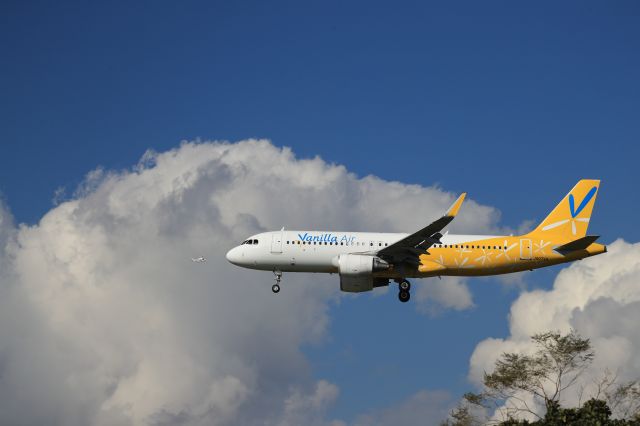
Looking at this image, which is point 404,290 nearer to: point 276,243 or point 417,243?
point 417,243

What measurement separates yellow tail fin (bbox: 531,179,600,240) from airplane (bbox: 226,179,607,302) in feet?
4.98

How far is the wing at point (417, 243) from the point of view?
194ft

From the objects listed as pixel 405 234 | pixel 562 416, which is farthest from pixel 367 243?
pixel 562 416

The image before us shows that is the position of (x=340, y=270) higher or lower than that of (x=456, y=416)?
higher

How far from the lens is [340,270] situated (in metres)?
63.0

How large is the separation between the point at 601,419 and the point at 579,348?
12.6 metres

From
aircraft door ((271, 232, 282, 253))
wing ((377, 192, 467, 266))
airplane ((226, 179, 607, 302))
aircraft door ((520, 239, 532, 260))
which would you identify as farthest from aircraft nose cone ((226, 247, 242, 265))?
aircraft door ((520, 239, 532, 260))

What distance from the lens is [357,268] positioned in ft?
206

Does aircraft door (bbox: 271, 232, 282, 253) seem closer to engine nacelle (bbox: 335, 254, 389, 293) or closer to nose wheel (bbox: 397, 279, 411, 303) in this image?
engine nacelle (bbox: 335, 254, 389, 293)

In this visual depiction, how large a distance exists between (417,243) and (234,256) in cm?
1352

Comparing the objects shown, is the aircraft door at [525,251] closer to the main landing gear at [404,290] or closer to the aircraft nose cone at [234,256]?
the main landing gear at [404,290]

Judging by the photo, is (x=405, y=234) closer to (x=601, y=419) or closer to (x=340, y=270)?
(x=340, y=270)

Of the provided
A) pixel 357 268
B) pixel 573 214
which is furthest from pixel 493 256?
pixel 357 268

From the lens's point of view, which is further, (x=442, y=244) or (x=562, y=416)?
(x=442, y=244)
